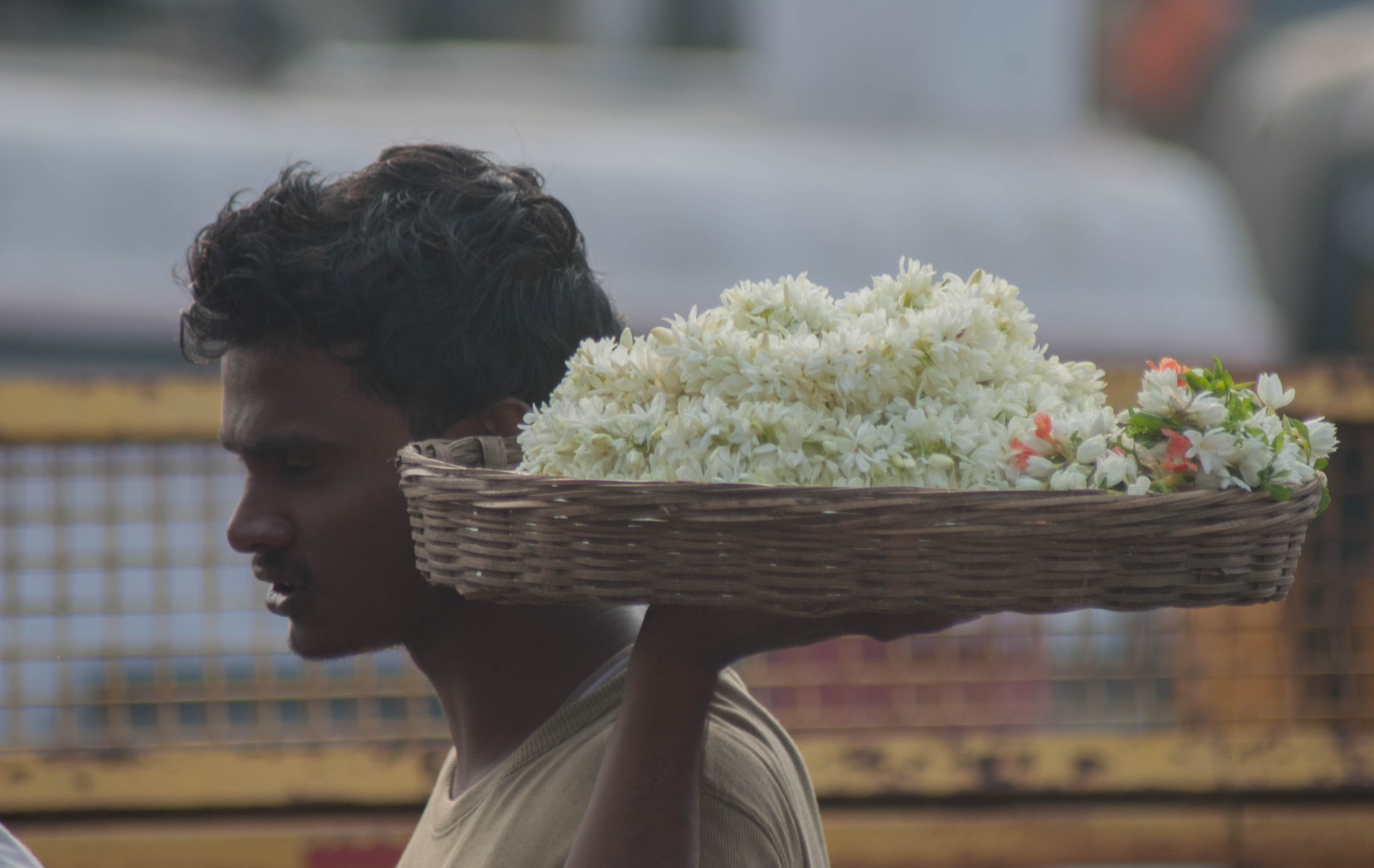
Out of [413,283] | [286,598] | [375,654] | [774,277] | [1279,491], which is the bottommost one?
[375,654]

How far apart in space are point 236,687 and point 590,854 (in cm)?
198

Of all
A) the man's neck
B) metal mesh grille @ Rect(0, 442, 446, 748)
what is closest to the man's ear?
the man's neck

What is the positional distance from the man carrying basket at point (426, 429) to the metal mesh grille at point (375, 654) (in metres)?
1.23

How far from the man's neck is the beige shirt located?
0.06m

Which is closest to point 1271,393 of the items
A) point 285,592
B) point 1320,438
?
point 1320,438

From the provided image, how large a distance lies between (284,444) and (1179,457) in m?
1.01

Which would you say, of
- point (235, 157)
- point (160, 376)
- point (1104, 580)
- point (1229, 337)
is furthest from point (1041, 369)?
point (1229, 337)

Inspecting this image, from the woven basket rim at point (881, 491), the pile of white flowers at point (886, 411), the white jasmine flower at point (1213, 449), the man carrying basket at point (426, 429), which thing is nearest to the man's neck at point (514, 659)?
the man carrying basket at point (426, 429)

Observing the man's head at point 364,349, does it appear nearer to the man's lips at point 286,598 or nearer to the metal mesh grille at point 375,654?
the man's lips at point 286,598

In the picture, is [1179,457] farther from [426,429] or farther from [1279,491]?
[426,429]

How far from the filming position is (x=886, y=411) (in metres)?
1.24

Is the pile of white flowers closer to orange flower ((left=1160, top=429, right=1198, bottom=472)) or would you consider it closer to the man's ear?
orange flower ((left=1160, top=429, right=1198, bottom=472))

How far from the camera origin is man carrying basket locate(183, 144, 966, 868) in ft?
5.00

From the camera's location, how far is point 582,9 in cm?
1136
